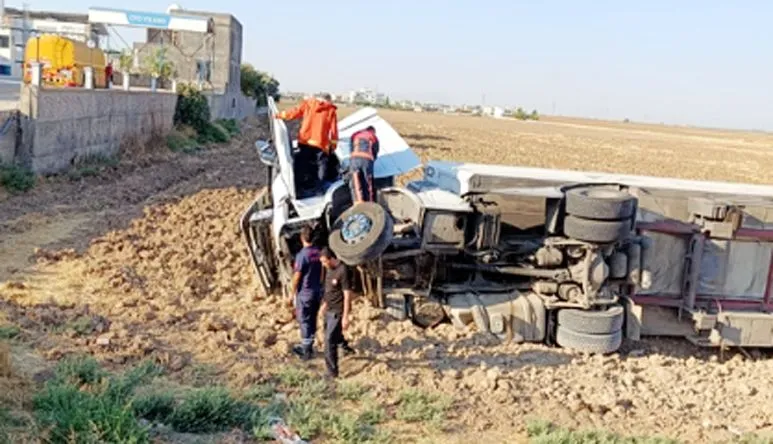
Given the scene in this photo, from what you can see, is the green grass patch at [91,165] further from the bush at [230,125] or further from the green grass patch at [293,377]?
the bush at [230,125]

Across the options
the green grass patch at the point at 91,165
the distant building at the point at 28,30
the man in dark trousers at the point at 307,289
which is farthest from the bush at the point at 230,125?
the man in dark trousers at the point at 307,289

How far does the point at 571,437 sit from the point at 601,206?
2796 mm

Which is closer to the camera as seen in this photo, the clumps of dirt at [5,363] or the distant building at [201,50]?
the clumps of dirt at [5,363]

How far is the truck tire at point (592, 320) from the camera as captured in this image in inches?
313

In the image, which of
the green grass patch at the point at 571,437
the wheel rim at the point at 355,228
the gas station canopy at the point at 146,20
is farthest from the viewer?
the gas station canopy at the point at 146,20

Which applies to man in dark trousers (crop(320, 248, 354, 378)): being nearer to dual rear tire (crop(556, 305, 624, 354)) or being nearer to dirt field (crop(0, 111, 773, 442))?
dirt field (crop(0, 111, 773, 442))

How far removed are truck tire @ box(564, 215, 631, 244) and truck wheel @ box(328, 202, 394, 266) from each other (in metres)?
1.94

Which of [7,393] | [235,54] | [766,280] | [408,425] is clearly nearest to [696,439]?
[408,425]

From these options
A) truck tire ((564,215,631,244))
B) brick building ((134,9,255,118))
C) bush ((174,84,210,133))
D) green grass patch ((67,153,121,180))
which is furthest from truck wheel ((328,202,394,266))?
brick building ((134,9,255,118))

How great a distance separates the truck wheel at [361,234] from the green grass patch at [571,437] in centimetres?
204

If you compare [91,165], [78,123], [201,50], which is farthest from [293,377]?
[201,50]

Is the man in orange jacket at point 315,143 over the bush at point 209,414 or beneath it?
over

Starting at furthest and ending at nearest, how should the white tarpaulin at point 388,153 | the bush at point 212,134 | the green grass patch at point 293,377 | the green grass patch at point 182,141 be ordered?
the bush at point 212,134
the green grass patch at point 182,141
the white tarpaulin at point 388,153
the green grass patch at point 293,377

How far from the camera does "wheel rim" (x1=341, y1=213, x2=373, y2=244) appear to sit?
277 inches
